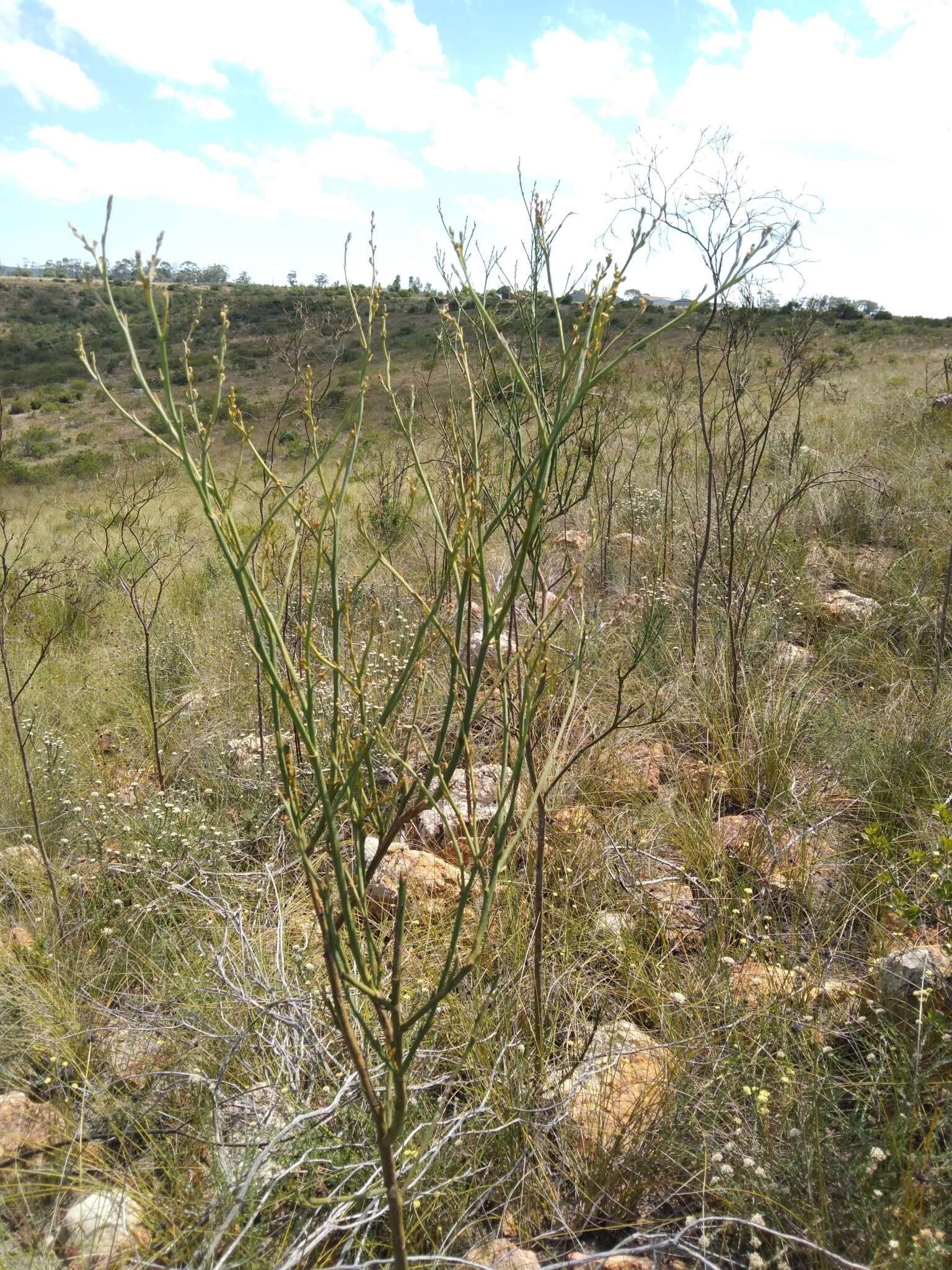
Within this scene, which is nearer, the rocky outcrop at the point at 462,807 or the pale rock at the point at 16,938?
the pale rock at the point at 16,938

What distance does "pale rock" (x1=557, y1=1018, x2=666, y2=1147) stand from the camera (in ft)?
5.22

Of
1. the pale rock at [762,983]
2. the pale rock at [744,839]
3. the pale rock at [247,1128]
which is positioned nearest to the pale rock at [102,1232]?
the pale rock at [247,1128]

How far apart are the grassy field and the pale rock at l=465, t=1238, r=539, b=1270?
3 cm

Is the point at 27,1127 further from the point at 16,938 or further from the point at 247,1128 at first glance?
the point at 16,938

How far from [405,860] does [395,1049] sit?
154 cm

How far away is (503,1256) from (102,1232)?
73 cm

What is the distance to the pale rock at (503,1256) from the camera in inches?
53.4

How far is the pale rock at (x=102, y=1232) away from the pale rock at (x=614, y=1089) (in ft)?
2.73

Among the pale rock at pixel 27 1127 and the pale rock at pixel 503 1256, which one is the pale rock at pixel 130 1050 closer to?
the pale rock at pixel 27 1127

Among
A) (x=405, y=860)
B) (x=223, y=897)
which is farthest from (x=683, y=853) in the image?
(x=223, y=897)

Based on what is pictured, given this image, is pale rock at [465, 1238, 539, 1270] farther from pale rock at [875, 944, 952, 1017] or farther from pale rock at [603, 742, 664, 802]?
pale rock at [603, 742, 664, 802]

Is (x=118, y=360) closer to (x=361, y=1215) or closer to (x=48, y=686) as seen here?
(x=48, y=686)

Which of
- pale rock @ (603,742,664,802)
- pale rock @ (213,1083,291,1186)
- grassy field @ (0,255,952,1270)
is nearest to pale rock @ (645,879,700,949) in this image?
grassy field @ (0,255,952,1270)

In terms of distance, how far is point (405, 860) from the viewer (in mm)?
2480
